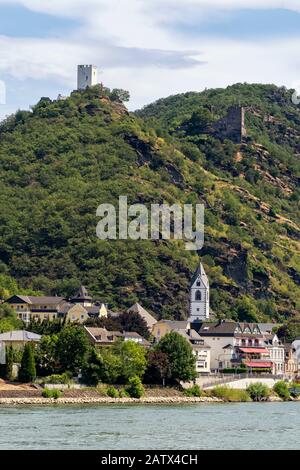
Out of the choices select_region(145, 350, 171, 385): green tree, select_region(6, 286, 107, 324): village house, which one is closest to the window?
select_region(6, 286, 107, 324): village house

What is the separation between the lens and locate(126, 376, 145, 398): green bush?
103 meters

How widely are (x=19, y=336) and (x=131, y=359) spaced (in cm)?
1140

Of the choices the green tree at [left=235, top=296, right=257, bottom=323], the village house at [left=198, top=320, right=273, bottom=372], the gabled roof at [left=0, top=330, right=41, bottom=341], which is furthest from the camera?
the green tree at [left=235, top=296, right=257, bottom=323]

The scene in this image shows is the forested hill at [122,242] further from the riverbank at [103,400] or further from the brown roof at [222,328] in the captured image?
the riverbank at [103,400]

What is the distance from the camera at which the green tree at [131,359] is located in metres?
105

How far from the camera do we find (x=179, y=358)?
110688 mm

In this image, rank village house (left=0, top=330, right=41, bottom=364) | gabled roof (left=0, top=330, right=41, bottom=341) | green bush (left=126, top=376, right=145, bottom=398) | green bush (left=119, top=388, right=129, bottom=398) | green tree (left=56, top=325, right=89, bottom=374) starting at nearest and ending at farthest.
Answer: green bush (left=119, top=388, right=129, bottom=398)
green bush (left=126, top=376, right=145, bottom=398)
green tree (left=56, top=325, right=89, bottom=374)
village house (left=0, top=330, right=41, bottom=364)
gabled roof (left=0, top=330, right=41, bottom=341)

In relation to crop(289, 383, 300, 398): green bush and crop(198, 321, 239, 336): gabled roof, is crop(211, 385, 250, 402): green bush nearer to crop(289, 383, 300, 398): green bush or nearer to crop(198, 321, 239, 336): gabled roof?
crop(289, 383, 300, 398): green bush

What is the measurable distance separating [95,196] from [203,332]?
114 feet

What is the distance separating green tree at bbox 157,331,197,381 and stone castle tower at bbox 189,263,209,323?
1726 inches

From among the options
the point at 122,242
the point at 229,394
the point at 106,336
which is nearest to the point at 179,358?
the point at 229,394

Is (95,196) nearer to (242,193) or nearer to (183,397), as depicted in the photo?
(242,193)

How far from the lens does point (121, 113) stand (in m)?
197

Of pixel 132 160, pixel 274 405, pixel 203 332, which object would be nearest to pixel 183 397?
pixel 274 405
